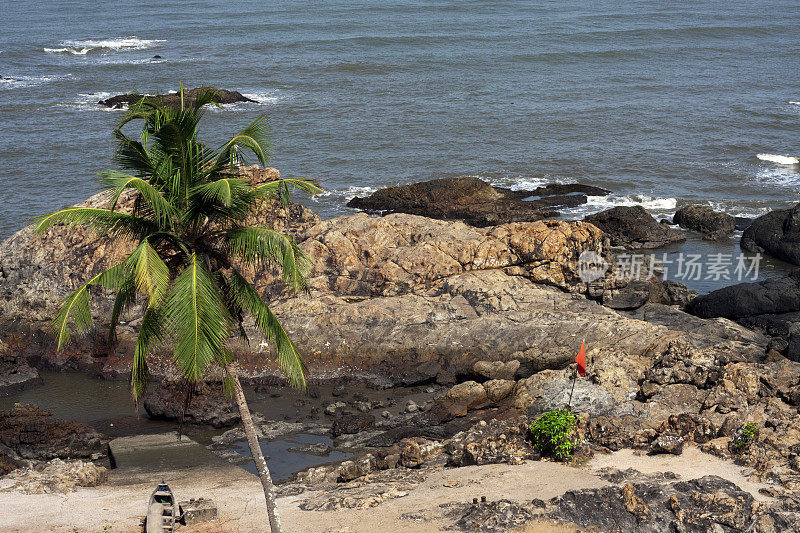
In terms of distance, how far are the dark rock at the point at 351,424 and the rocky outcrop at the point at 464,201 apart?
1476 cm

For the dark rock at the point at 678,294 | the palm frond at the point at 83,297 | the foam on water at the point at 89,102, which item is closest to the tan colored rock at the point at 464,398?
the dark rock at the point at 678,294

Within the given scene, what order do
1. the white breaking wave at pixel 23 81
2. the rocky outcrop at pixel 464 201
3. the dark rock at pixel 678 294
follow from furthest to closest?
the white breaking wave at pixel 23 81, the rocky outcrop at pixel 464 201, the dark rock at pixel 678 294

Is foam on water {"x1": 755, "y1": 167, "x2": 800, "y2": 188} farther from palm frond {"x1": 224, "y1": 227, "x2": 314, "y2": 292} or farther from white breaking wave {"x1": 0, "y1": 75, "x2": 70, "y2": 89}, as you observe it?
white breaking wave {"x1": 0, "y1": 75, "x2": 70, "y2": 89}

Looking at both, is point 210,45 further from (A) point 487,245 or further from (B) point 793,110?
(A) point 487,245

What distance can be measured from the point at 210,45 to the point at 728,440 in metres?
59.3

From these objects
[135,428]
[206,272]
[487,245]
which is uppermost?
[206,272]

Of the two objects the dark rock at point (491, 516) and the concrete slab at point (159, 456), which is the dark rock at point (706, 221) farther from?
the concrete slab at point (159, 456)

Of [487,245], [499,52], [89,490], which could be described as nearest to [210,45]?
[499,52]

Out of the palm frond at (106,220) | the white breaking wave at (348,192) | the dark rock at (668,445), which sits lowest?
the dark rock at (668,445)

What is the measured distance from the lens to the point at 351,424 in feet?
57.8

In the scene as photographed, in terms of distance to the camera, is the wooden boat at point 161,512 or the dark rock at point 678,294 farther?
the dark rock at point 678,294

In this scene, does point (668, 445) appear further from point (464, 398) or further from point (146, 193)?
point (146, 193)

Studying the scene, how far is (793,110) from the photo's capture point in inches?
1852

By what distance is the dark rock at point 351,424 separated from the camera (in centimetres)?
1752
